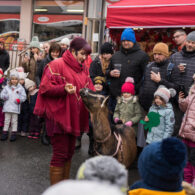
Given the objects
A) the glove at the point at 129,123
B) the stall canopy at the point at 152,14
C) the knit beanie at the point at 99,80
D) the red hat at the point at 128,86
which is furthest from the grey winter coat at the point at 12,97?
the glove at the point at 129,123

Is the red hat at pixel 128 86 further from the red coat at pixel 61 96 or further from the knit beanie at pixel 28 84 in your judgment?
the knit beanie at pixel 28 84

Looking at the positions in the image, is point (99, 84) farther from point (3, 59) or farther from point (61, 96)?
point (3, 59)

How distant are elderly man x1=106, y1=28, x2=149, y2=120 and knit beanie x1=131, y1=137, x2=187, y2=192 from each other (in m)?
3.40

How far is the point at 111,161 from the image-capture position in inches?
64.4

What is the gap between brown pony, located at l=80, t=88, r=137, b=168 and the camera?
12.5ft

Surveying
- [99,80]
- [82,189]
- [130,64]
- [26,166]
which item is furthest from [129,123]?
[82,189]

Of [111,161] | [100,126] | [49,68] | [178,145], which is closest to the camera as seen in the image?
[111,161]

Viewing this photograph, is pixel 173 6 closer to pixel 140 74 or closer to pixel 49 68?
pixel 140 74

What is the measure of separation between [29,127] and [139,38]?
319 cm

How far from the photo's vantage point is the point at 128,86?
5.26 meters

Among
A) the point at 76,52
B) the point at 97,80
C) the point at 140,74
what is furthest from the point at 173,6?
the point at 76,52

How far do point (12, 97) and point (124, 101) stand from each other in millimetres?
2546

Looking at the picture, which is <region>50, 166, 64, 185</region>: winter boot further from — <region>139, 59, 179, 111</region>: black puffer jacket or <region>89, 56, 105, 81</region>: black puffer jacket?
<region>89, 56, 105, 81</region>: black puffer jacket

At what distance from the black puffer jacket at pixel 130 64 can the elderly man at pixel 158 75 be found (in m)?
0.29
